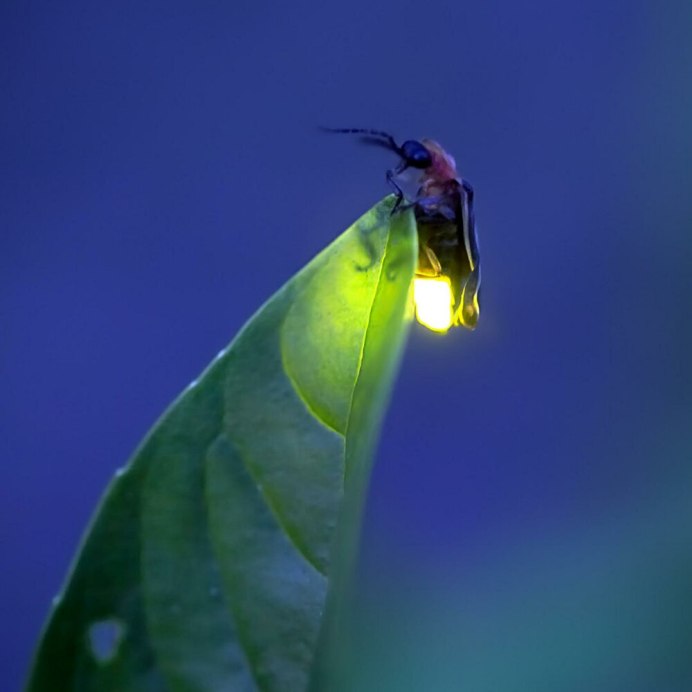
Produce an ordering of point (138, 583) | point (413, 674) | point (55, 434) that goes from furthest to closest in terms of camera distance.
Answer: point (55, 434), point (413, 674), point (138, 583)

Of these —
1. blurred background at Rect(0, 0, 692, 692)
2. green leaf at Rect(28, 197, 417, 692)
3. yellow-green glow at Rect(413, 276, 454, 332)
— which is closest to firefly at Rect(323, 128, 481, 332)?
yellow-green glow at Rect(413, 276, 454, 332)

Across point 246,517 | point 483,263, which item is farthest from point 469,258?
point 483,263

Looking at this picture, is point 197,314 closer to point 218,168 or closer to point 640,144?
point 218,168

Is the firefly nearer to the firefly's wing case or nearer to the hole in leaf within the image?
the firefly's wing case

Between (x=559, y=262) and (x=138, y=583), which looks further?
(x=559, y=262)

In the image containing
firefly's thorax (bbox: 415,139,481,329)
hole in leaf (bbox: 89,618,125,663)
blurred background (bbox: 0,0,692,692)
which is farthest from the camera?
blurred background (bbox: 0,0,692,692)

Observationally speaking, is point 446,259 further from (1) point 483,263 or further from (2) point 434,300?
(1) point 483,263

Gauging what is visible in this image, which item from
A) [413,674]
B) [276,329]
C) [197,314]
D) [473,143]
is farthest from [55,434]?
[276,329]
